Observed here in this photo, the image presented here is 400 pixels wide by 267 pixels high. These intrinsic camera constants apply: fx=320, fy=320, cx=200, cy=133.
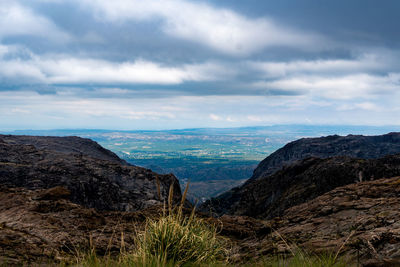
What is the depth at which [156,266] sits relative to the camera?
20.5ft

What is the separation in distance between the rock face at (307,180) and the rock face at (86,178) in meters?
6.60

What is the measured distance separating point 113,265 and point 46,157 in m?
29.6

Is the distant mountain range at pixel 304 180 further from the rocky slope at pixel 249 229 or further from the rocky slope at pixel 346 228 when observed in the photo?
the rocky slope at pixel 249 229

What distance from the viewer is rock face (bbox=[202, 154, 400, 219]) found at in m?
27.7

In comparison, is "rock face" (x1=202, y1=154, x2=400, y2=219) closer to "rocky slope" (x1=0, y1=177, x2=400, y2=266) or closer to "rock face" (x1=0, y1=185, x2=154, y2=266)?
"rocky slope" (x1=0, y1=177, x2=400, y2=266)

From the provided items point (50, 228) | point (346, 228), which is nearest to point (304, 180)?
point (346, 228)

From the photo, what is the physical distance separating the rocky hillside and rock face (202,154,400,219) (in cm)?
8132

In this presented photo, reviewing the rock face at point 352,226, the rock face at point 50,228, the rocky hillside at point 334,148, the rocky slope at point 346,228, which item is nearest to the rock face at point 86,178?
the rock face at point 50,228

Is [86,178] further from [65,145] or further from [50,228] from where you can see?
[65,145]

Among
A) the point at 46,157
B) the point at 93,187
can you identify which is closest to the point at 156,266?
the point at 93,187

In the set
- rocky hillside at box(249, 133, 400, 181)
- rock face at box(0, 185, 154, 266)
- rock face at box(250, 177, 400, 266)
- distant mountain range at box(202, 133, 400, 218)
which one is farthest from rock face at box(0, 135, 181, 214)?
rocky hillside at box(249, 133, 400, 181)

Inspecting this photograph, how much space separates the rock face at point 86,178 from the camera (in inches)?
1034

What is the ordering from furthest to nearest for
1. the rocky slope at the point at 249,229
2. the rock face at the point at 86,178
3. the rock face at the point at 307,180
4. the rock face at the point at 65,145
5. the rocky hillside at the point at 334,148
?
the rocky hillside at the point at 334,148
the rock face at the point at 65,145
the rock face at the point at 307,180
the rock face at the point at 86,178
the rocky slope at the point at 249,229

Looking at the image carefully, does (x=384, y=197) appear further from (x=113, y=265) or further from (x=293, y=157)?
(x=293, y=157)
